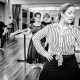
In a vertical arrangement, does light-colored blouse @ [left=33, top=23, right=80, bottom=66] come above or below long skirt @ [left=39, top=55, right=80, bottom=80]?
above

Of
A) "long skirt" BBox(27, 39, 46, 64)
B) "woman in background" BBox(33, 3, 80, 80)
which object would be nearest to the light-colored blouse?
"woman in background" BBox(33, 3, 80, 80)

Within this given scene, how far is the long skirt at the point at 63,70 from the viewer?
1360mm

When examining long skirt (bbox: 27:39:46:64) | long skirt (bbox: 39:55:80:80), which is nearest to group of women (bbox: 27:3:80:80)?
long skirt (bbox: 39:55:80:80)

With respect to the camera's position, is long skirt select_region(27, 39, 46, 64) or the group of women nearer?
the group of women

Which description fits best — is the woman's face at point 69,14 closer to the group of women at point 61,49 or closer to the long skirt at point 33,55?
the group of women at point 61,49

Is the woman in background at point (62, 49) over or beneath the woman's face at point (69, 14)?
beneath

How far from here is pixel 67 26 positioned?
1.46 m

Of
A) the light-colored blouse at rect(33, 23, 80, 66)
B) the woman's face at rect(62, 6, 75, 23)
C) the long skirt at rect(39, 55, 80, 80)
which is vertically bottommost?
the long skirt at rect(39, 55, 80, 80)

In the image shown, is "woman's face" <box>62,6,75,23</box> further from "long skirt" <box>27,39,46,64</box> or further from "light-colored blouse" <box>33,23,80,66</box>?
"long skirt" <box>27,39,46,64</box>

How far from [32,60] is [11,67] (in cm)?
57

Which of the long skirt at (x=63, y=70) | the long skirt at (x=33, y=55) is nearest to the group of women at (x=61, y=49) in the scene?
the long skirt at (x=63, y=70)

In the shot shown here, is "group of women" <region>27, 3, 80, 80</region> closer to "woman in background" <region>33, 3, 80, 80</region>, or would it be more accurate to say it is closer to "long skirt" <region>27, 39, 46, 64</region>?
"woman in background" <region>33, 3, 80, 80</region>

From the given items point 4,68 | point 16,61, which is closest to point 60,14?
point 4,68

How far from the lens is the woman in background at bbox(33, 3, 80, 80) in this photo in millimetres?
1375
